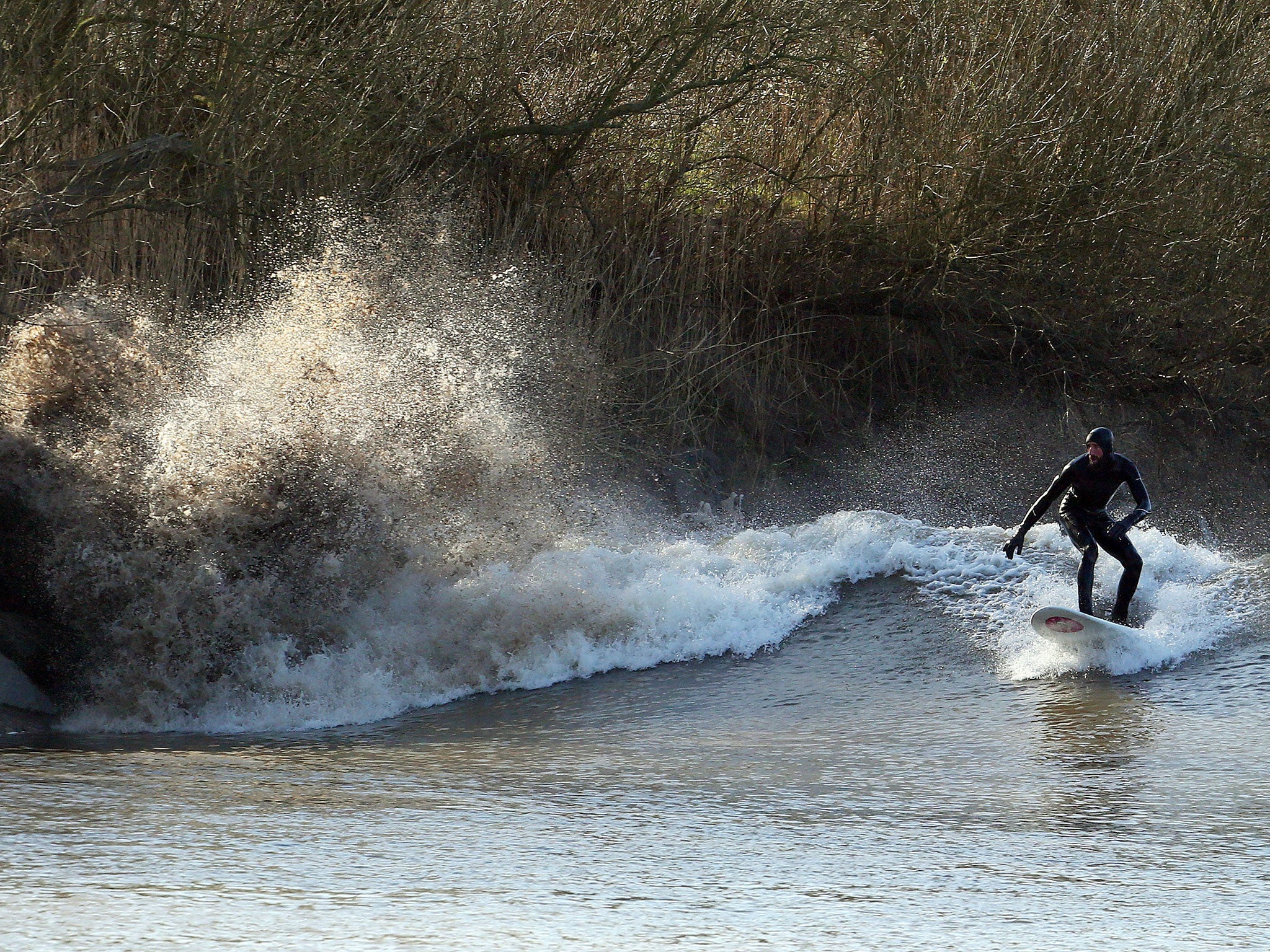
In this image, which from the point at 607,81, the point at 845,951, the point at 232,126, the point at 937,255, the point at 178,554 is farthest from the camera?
the point at 937,255

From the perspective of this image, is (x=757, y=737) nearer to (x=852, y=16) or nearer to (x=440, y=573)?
(x=440, y=573)

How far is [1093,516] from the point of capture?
9.52 m

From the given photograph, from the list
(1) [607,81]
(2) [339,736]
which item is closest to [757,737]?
(2) [339,736]

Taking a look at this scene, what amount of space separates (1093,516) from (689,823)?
495cm

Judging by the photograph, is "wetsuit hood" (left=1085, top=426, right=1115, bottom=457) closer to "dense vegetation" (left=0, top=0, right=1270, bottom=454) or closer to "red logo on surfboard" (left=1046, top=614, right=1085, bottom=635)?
"red logo on surfboard" (left=1046, top=614, right=1085, bottom=635)

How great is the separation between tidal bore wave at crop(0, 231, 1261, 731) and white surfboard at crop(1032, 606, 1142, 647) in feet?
0.35

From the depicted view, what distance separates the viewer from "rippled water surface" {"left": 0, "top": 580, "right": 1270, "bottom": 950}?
4008 millimetres

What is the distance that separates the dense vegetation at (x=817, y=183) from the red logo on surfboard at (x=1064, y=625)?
568cm

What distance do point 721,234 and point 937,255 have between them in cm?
217

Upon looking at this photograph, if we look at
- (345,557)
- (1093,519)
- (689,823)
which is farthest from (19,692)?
(1093,519)

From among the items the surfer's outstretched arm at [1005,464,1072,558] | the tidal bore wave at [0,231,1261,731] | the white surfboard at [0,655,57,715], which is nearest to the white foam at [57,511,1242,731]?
the tidal bore wave at [0,231,1261,731]

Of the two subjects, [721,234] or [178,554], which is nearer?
[178,554]

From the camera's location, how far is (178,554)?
9289 mm

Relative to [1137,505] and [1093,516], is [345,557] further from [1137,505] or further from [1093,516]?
[1137,505]
